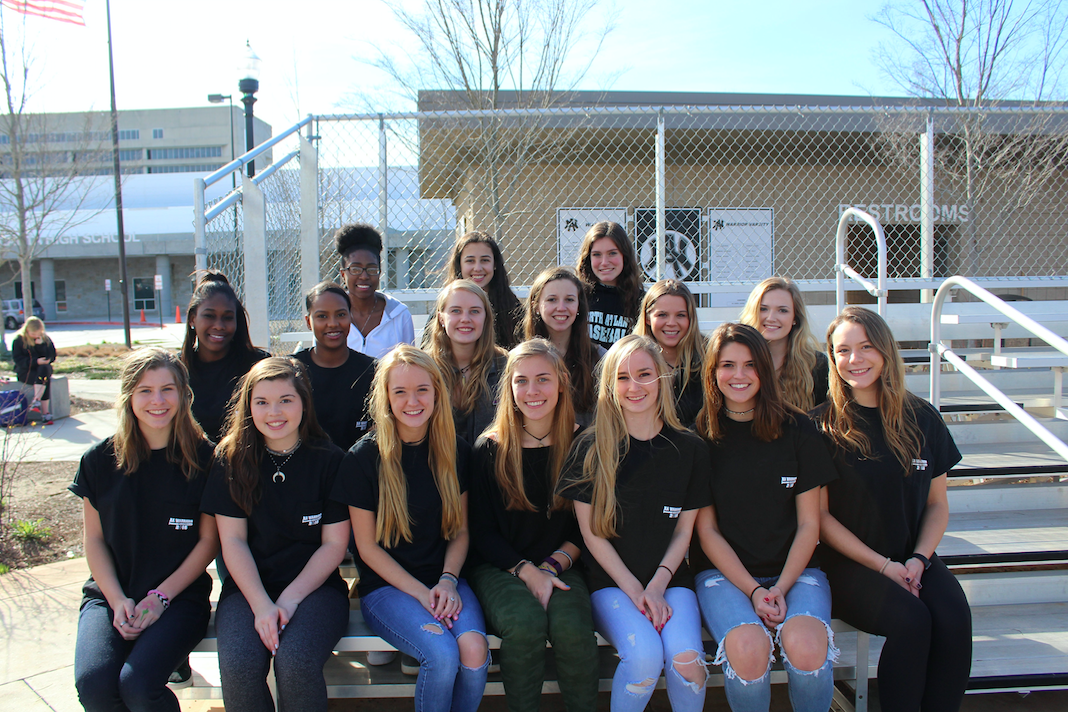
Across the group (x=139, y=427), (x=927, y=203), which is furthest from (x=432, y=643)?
(x=927, y=203)

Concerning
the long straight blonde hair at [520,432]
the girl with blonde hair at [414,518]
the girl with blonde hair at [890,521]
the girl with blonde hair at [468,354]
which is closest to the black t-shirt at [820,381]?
the girl with blonde hair at [890,521]

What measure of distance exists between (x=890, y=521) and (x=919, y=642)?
1.43 ft

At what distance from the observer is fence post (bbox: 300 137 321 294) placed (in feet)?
14.1

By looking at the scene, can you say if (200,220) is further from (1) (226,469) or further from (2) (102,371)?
(2) (102,371)

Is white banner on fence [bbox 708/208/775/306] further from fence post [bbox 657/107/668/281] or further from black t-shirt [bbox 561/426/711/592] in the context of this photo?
black t-shirt [bbox 561/426/711/592]

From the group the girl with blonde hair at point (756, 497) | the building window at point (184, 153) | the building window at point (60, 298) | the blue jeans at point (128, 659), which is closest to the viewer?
the blue jeans at point (128, 659)

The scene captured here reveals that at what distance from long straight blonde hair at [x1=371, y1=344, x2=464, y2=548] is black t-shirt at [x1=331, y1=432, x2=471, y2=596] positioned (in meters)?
0.03

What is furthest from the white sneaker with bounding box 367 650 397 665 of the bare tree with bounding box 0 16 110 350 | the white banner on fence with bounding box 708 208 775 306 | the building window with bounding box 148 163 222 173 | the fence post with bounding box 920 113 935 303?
the building window with bounding box 148 163 222 173

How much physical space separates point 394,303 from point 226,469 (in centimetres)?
154

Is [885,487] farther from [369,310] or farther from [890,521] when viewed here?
[369,310]

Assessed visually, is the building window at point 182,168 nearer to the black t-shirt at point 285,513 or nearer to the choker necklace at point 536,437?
the black t-shirt at point 285,513

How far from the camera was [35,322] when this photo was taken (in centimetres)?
930

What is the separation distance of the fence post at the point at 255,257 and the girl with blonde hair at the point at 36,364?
672 cm

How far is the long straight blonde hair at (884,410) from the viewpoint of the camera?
255 cm
